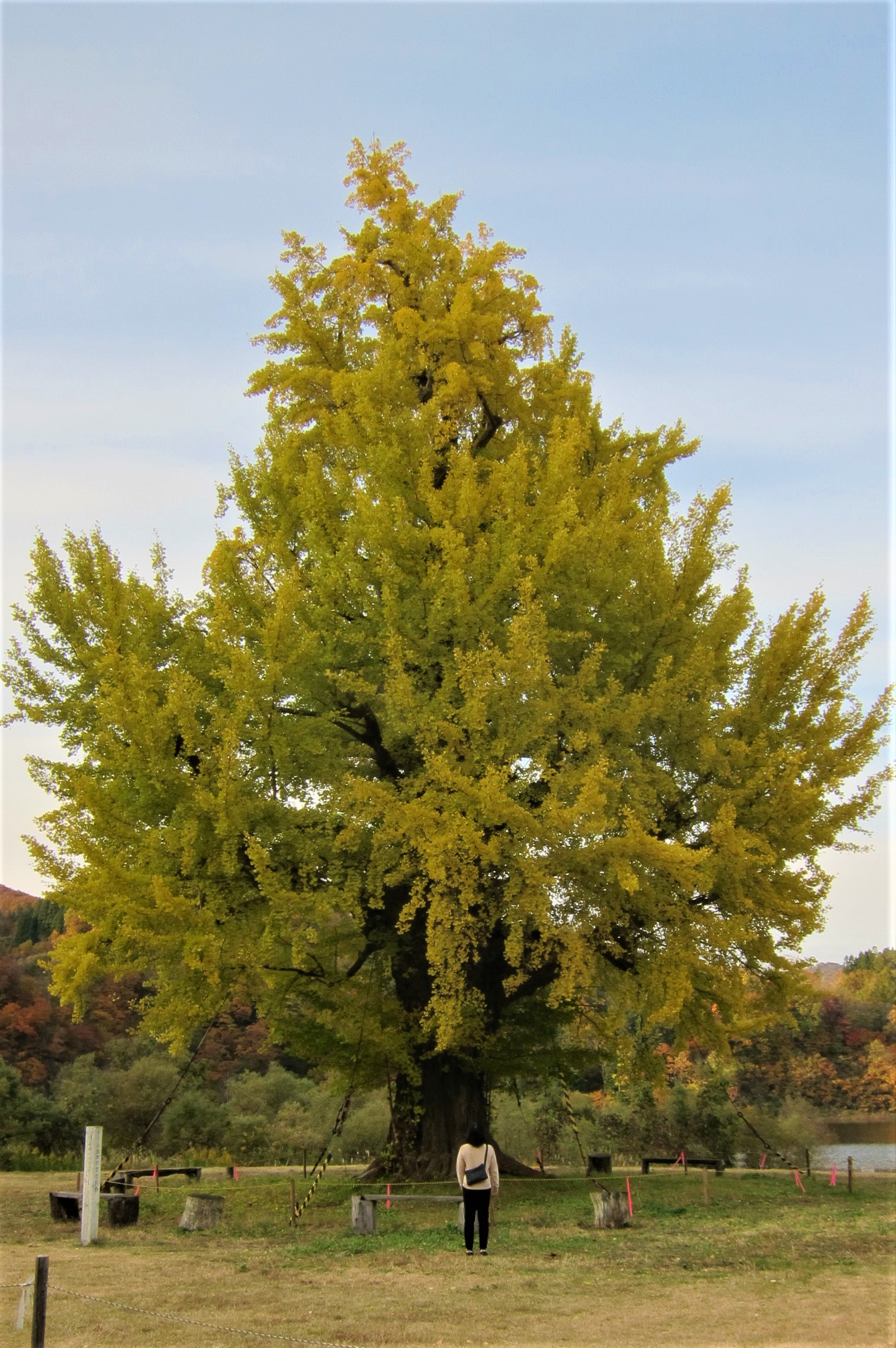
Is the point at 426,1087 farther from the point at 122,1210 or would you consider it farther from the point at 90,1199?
the point at 90,1199

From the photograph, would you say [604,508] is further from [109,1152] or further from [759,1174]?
[109,1152]

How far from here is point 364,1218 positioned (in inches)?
400

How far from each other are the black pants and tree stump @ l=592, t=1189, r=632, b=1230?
2.02 metres

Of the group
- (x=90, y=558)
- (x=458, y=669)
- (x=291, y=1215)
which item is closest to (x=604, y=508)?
(x=458, y=669)

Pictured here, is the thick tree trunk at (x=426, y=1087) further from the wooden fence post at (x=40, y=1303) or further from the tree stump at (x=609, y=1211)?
the wooden fence post at (x=40, y=1303)

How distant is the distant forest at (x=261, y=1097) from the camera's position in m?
21.6

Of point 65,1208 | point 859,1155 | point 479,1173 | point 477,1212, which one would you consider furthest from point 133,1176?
point 859,1155

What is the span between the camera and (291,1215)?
36.9ft

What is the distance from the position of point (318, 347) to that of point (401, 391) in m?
2.13

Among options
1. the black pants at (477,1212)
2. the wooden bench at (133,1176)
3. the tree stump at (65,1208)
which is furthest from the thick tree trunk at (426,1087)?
the black pants at (477,1212)

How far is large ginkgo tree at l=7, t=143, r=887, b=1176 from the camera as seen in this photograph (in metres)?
11.1

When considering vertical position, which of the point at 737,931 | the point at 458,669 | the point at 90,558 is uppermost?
the point at 90,558

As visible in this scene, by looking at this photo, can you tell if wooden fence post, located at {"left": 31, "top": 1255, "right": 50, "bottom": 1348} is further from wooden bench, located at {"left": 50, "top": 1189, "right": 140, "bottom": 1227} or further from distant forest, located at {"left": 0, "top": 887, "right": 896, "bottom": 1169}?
distant forest, located at {"left": 0, "top": 887, "right": 896, "bottom": 1169}

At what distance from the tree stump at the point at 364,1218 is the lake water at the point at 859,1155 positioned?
1522 centimetres
